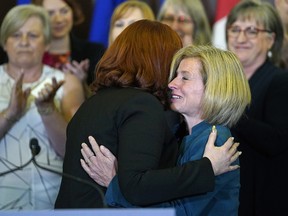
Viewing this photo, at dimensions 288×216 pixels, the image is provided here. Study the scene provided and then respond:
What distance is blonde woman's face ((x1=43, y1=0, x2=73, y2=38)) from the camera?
12.6 ft

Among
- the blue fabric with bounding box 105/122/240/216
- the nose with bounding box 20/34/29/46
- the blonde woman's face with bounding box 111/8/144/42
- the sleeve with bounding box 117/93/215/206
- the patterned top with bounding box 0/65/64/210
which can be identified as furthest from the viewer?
the blonde woman's face with bounding box 111/8/144/42

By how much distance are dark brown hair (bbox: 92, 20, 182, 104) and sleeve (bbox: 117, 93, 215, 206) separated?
0.39 feet

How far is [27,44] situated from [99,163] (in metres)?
1.45

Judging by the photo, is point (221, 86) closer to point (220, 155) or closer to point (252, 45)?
point (220, 155)

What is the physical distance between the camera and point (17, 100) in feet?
11.1

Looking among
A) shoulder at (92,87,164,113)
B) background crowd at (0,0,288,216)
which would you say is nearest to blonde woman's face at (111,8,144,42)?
background crowd at (0,0,288,216)

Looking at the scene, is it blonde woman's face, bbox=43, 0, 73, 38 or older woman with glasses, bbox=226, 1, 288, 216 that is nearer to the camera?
older woman with glasses, bbox=226, 1, 288, 216

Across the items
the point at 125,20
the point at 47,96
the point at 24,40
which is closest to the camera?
the point at 47,96

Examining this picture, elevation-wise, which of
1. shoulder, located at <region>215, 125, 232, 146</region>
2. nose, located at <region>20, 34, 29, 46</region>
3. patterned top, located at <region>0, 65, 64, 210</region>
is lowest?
patterned top, located at <region>0, 65, 64, 210</region>

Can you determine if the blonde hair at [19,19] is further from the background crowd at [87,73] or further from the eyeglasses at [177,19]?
the eyeglasses at [177,19]

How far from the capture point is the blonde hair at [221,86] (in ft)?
7.39

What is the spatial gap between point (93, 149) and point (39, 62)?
145cm

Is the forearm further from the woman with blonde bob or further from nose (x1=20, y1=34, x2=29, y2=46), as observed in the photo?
the woman with blonde bob

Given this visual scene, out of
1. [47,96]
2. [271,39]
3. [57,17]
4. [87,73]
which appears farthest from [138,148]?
[57,17]
